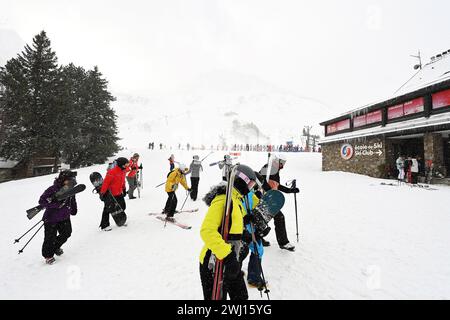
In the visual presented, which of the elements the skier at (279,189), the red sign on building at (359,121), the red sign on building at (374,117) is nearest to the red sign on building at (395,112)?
the red sign on building at (374,117)

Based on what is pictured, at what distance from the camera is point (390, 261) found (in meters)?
4.08

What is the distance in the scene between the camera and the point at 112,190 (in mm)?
6094

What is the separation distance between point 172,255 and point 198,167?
225 inches

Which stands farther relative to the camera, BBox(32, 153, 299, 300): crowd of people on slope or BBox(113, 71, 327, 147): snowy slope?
BBox(113, 71, 327, 147): snowy slope

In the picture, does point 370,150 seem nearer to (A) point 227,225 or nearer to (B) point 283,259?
(B) point 283,259

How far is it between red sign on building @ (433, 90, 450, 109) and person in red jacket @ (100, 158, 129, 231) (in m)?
15.7

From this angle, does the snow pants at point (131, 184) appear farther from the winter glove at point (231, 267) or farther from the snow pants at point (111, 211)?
the winter glove at point (231, 267)

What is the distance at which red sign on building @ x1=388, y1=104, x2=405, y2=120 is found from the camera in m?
14.3

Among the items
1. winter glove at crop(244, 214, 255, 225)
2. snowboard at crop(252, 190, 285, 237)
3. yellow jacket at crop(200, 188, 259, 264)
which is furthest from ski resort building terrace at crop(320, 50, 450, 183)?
yellow jacket at crop(200, 188, 259, 264)

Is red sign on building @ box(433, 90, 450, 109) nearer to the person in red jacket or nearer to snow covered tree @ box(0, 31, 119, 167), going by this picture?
the person in red jacket

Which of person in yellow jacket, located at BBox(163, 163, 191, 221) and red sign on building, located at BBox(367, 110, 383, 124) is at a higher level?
red sign on building, located at BBox(367, 110, 383, 124)

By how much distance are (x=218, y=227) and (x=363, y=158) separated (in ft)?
58.8

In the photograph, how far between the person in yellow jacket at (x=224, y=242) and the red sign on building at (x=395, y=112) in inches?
648

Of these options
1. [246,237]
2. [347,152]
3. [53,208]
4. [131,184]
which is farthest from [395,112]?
[53,208]
